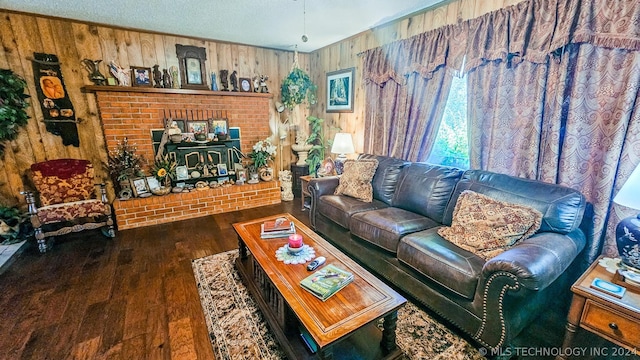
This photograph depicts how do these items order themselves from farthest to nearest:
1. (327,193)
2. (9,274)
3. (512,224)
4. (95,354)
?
(327,193) → (9,274) → (512,224) → (95,354)

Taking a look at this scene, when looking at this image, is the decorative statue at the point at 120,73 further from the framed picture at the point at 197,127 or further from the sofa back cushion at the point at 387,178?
the sofa back cushion at the point at 387,178

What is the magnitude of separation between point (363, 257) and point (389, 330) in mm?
1006

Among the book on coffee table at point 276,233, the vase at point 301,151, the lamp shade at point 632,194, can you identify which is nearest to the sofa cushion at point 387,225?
the book on coffee table at point 276,233

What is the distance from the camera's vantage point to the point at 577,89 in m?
1.78

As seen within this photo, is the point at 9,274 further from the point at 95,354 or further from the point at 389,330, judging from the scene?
the point at 389,330

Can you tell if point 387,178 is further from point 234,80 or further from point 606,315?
point 234,80

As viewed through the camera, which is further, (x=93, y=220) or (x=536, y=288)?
(x=93, y=220)

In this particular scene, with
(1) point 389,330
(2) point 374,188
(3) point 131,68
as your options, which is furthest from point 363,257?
(3) point 131,68

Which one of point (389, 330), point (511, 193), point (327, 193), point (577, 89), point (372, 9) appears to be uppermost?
point (372, 9)

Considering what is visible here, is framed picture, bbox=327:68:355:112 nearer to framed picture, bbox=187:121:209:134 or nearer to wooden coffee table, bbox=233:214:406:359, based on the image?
framed picture, bbox=187:121:209:134

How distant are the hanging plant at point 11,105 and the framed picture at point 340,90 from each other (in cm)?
368

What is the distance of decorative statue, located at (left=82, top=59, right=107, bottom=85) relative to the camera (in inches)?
128

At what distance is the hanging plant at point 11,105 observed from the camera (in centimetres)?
282

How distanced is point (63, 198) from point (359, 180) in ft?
10.7
